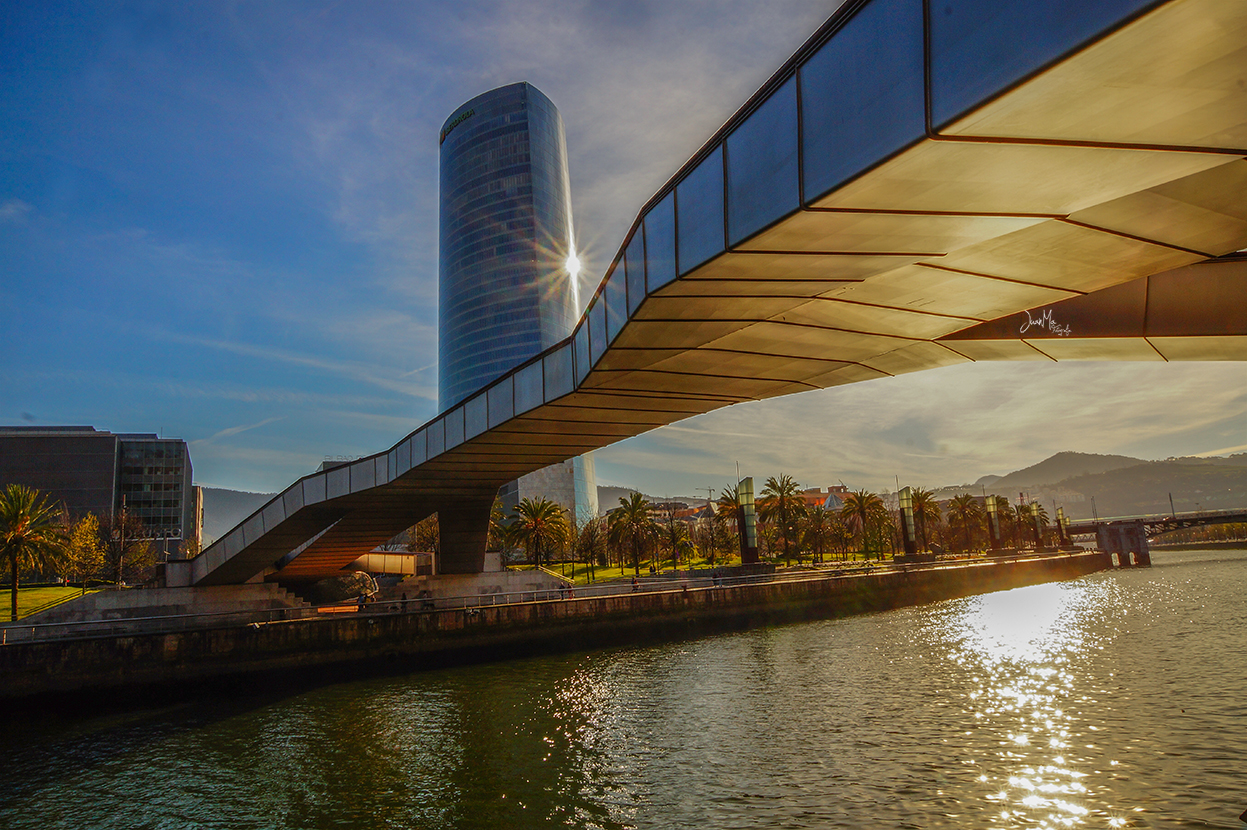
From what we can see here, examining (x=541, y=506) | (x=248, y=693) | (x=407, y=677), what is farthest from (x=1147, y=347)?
(x=541, y=506)

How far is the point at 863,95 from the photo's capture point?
7.07m

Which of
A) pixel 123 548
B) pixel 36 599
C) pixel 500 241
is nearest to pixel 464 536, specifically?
pixel 36 599

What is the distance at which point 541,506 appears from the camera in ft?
222

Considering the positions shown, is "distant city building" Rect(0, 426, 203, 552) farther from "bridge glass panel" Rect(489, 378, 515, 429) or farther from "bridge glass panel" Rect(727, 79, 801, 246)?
"bridge glass panel" Rect(727, 79, 801, 246)

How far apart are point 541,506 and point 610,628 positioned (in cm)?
3241

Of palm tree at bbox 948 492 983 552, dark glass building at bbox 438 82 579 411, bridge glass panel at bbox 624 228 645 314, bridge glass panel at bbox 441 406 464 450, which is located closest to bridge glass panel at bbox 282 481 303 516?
bridge glass panel at bbox 441 406 464 450

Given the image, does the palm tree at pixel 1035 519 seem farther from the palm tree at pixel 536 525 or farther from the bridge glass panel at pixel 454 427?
the bridge glass panel at pixel 454 427

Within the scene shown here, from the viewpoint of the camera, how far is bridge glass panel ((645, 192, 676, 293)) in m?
11.2

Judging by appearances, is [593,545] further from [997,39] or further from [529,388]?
[997,39]

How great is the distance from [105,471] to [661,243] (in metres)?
132

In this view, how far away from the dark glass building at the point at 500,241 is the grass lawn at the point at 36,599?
10111cm

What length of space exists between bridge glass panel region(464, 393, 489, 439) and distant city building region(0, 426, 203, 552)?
103 meters

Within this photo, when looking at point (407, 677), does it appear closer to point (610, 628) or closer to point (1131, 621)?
point (610, 628)

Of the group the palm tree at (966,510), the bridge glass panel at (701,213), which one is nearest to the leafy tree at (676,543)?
the palm tree at (966,510)
